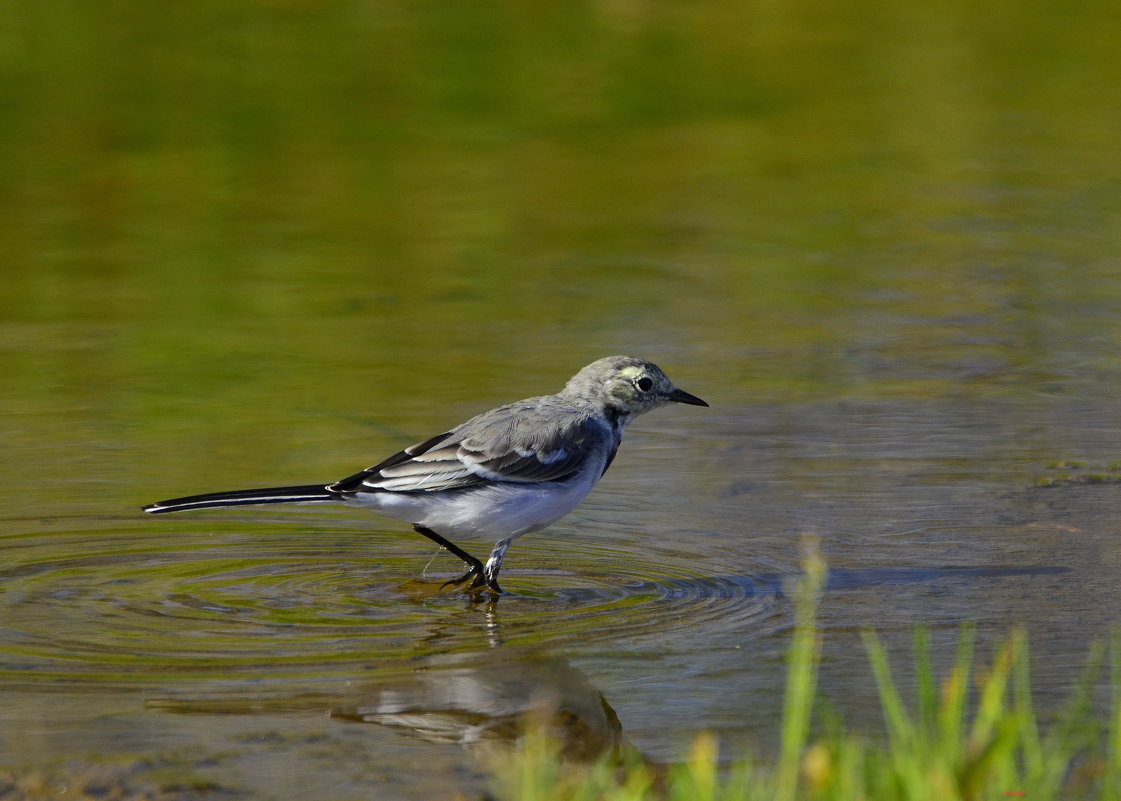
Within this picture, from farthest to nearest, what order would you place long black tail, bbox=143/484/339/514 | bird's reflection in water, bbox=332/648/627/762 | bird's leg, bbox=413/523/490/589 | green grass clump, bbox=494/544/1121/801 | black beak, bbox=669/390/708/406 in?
1. black beak, bbox=669/390/708/406
2. bird's leg, bbox=413/523/490/589
3. long black tail, bbox=143/484/339/514
4. bird's reflection in water, bbox=332/648/627/762
5. green grass clump, bbox=494/544/1121/801

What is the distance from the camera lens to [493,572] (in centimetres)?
720

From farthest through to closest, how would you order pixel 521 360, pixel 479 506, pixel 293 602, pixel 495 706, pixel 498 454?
1. pixel 521 360
2. pixel 498 454
3. pixel 479 506
4. pixel 293 602
5. pixel 495 706

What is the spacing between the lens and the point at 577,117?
20078 millimetres

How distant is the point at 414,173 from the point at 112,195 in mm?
2958

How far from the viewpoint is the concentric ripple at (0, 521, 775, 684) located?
619 centimetres

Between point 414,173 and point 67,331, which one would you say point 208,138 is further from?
point 67,331

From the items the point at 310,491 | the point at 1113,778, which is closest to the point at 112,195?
the point at 310,491

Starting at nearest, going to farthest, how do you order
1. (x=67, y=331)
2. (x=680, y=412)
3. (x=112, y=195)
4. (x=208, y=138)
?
(x=680, y=412) → (x=67, y=331) → (x=112, y=195) → (x=208, y=138)

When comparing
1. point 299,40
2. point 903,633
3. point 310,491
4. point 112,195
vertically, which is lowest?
point 903,633

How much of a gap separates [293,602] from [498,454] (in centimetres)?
Answer: 109

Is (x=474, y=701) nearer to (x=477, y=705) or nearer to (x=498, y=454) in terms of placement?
(x=477, y=705)

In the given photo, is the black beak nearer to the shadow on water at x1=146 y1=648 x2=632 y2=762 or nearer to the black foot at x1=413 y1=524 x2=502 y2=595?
the black foot at x1=413 y1=524 x2=502 y2=595

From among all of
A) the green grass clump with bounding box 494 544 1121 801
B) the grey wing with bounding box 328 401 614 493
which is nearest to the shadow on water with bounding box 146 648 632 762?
the green grass clump with bounding box 494 544 1121 801

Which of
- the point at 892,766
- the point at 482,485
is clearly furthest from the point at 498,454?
the point at 892,766
